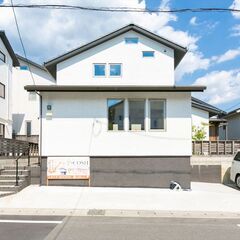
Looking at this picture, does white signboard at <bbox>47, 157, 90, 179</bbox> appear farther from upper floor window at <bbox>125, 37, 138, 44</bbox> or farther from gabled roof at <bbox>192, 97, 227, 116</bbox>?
gabled roof at <bbox>192, 97, 227, 116</bbox>

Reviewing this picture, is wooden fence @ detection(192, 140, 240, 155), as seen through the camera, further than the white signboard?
Yes

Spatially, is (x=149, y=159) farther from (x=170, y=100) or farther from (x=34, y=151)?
(x=34, y=151)

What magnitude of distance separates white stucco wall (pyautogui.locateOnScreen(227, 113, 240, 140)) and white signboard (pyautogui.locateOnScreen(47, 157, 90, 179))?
19.6 meters

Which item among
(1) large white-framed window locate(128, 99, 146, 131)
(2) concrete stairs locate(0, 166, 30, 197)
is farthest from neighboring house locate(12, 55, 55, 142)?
(1) large white-framed window locate(128, 99, 146, 131)

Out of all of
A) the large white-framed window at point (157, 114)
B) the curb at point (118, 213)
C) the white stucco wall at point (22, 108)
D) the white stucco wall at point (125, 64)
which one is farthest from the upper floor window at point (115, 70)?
the white stucco wall at point (22, 108)

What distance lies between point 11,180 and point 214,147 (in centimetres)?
1240

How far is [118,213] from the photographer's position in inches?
416

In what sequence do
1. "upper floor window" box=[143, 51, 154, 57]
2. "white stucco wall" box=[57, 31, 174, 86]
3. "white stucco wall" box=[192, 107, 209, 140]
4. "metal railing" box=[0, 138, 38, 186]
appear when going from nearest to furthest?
"metal railing" box=[0, 138, 38, 186]
"white stucco wall" box=[57, 31, 174, 86]
"upper floor window" box=[143, 51, 154, 57]
"white stucco wall" box=[192, 107, 209, 140]

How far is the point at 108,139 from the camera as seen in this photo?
16.0 metres

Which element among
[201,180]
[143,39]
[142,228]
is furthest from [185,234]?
[143,39]

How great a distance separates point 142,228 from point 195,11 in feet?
23.1

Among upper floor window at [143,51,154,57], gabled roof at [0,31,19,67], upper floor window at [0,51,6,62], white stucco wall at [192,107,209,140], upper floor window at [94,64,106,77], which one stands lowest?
white stucco wall at [192,107,209,140]

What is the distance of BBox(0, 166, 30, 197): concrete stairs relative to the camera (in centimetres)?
1378

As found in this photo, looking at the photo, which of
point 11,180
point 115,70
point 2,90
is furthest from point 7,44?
point 11,180
